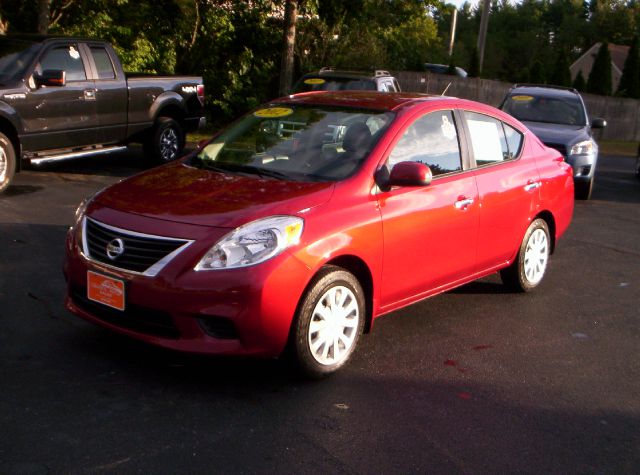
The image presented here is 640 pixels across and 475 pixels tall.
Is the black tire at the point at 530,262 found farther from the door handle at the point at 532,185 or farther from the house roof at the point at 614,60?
the house roof at the point at 614,60

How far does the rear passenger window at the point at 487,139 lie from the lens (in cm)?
641

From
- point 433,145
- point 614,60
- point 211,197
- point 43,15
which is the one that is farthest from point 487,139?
point 614,60

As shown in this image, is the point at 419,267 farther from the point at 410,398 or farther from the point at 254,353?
the point at 254,353

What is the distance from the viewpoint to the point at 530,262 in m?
7.18

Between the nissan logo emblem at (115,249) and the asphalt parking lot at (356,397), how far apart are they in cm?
67

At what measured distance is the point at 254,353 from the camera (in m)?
4.68

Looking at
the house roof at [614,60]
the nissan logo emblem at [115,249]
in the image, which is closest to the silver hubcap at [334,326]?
the nissan logo emblem at [115,249]

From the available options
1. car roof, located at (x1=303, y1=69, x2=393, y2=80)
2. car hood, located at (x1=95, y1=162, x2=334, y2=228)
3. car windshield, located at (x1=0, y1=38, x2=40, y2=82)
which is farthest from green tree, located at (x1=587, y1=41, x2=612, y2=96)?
car hood, located at (x1=95, y1=162, x2=334, y2=228)

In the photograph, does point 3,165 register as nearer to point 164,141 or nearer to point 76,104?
point 76,104

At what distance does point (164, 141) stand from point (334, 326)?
9118mm

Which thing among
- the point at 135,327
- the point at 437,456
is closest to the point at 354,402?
the point at 437,456

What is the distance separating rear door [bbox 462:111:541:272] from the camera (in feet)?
20.9

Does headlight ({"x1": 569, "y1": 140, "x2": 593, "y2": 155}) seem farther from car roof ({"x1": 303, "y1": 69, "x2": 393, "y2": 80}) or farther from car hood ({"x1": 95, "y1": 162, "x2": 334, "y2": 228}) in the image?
car hood ({"x1": 95, "y1": 162, "x2": 334, "y2": 228})

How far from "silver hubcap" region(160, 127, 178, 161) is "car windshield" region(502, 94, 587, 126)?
5.59 m
